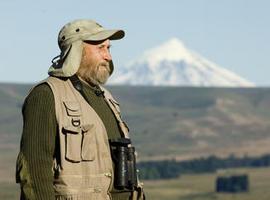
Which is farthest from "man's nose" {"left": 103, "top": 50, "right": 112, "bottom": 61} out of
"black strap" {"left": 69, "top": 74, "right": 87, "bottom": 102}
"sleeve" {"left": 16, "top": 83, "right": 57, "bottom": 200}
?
"sleeve" {"left": 16, "top": 83, "right": 57, "bottom": 200}

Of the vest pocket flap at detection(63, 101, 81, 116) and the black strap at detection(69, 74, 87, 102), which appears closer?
the vest pocket flap at detection(63, 101, 81, 116)

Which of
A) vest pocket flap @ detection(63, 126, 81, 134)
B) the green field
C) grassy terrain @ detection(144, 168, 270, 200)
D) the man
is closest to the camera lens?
the man

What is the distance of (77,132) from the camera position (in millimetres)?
9820

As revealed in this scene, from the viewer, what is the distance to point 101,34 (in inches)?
404

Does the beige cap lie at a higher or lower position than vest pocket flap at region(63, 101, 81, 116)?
higher

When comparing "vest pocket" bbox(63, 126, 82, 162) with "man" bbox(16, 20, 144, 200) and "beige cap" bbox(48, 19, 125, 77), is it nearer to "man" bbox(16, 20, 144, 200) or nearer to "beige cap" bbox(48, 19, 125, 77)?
"man" bbox(16, 20, 144, 200)

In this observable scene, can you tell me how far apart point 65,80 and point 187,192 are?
176134mm

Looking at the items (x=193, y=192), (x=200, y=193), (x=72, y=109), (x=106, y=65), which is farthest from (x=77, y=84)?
(x=193, y=192)

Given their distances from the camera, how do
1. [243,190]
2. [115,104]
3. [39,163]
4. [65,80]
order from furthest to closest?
[243,190] → [115,104] → [65,80] → [39,163]

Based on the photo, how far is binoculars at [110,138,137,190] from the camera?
1026cm

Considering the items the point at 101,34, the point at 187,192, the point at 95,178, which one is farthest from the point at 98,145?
the point at 187,192

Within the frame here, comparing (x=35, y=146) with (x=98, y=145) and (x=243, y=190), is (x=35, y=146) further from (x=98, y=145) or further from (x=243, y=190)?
(x=243, y=190)

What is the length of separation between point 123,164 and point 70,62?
42.3 inches

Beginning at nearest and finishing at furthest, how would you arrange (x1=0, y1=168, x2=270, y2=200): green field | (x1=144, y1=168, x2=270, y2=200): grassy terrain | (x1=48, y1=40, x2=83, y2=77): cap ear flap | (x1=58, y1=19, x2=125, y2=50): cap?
(x1=48, y1=40, x2=83, y2=77): cap ear flap
(x1=58, y1=19, x2=125, y2=50): cap
(x1=0, y1=168, x2=270, y2=200): green field
(x1=144, y1=168, x2=270, y2=200): grassy terrain
